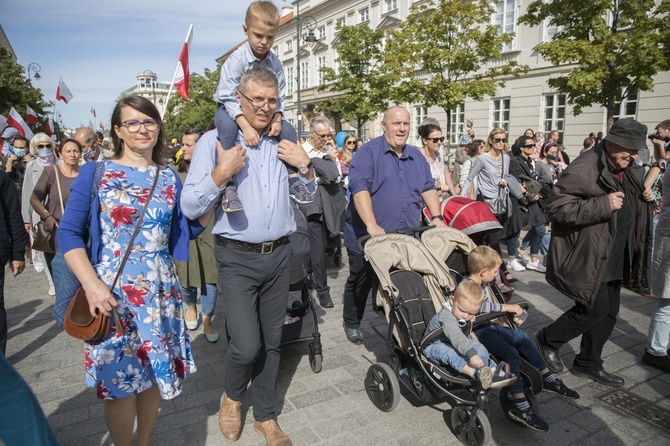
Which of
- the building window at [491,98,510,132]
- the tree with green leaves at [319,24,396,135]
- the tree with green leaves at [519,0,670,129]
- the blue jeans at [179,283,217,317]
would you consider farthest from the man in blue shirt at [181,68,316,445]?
the building window at [491,98,510,132]

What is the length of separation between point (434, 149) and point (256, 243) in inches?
149

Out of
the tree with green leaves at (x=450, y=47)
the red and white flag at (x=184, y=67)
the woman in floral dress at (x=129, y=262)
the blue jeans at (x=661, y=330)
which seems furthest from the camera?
the tree with green leaves at (x=450, y=47)

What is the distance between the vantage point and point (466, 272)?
4.18m

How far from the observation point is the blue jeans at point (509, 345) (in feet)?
11.0

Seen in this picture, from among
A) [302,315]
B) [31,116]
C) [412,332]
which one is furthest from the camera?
[31,116]

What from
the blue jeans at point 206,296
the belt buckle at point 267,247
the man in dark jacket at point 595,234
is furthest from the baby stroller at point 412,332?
the blue jeans at point 206,296

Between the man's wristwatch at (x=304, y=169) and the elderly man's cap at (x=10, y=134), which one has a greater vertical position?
the elderly man's cap at (x=10, y=134)

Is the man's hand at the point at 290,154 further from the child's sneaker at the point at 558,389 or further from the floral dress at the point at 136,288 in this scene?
the child's sneaker at the point at 558,389

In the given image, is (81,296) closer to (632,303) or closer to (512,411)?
(512,411)

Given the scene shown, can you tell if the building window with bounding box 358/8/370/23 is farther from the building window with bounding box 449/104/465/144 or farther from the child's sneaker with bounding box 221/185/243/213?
the child's sneaker with bounding box 221/185/243/213

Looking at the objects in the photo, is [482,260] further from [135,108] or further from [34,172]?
[34,172]

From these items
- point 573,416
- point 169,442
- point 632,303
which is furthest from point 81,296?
point 632,303

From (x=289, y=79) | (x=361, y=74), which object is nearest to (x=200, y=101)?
(x=289, y=79)

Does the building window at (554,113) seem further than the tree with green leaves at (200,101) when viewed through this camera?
No
